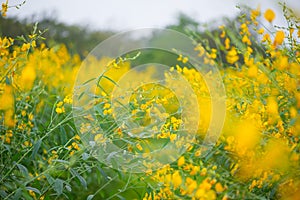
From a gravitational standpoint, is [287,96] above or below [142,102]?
above

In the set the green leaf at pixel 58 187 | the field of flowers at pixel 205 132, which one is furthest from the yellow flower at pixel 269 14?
the green leaf at pixel 58 187

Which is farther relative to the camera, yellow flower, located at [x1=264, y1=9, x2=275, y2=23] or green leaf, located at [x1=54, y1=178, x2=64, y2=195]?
green leaf, located at [x1=54, y1=178, x2=64, y2=195]

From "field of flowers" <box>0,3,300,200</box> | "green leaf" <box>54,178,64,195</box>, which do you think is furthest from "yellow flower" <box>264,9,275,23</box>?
"green leaf" <box>54,178,64,195</box>

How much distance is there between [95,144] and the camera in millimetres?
2119

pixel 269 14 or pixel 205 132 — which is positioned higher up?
pixel 269 14

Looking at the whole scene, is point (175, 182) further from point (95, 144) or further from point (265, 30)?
point (265, 30)

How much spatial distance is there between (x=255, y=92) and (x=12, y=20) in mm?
4615

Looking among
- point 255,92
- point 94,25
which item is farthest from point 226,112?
point 94,25

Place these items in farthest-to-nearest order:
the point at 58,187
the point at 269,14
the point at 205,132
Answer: the point at 205,132, the point at 58,187, the point at 269,14

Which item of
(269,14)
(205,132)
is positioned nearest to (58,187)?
(205,132)

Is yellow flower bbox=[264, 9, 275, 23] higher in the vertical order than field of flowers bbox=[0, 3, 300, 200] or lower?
higher

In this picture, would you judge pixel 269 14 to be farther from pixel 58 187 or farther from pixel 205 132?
pixel 58 187

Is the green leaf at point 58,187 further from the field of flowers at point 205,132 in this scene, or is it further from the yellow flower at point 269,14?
the yellow flower at point 269,14

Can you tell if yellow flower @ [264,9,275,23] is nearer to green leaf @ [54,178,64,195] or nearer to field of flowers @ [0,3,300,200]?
field of flowers @ [0,3,300,200]
